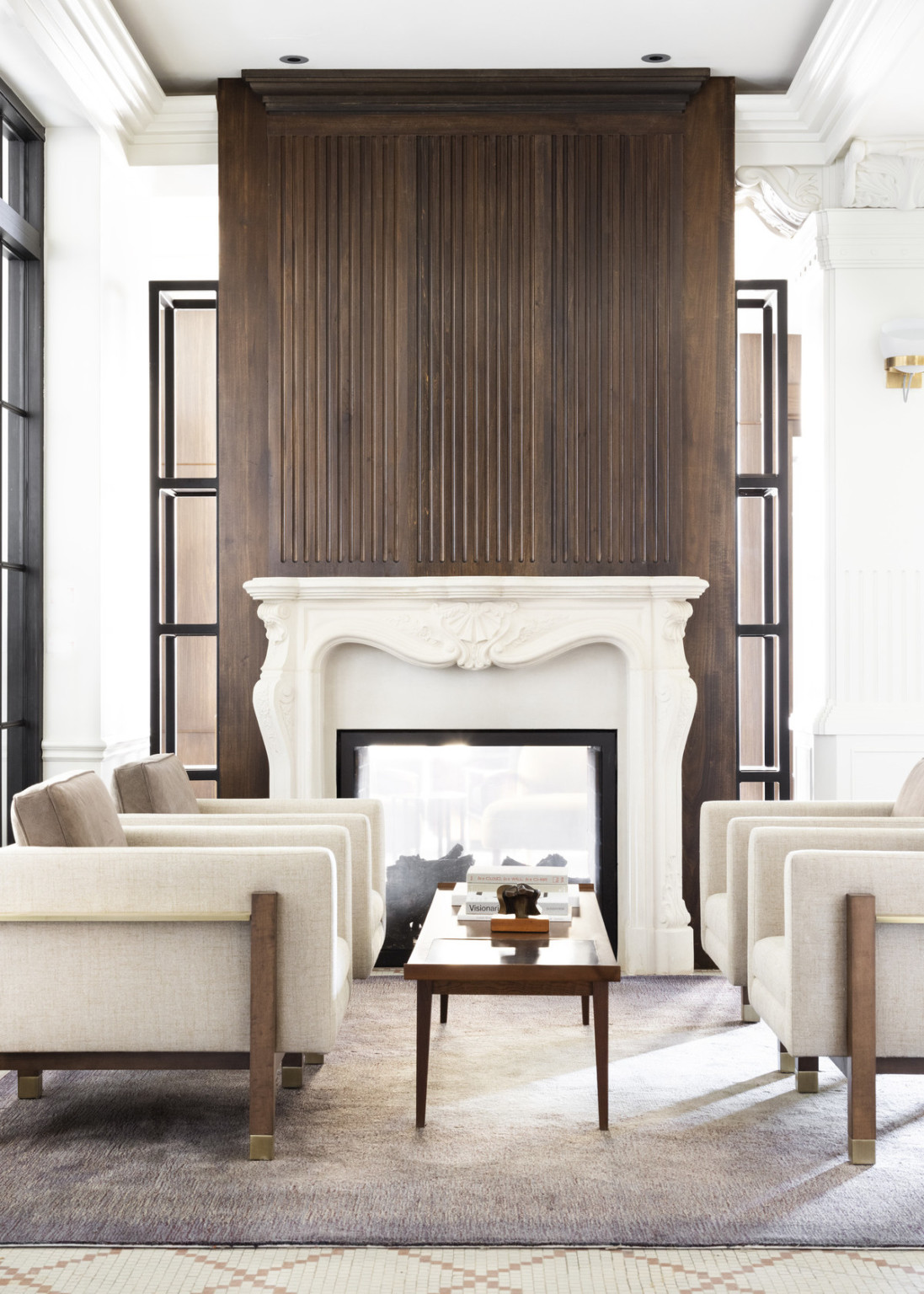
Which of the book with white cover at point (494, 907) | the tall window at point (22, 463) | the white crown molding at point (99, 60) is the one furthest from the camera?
the tall window at point (22, 463)

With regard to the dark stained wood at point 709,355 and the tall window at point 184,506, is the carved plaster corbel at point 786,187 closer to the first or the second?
the dark stained wood at point 709,355

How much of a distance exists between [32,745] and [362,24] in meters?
2.70

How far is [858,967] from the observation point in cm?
246

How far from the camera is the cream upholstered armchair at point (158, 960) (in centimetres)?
249

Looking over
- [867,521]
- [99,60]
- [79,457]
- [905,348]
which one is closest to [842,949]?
[867,521]

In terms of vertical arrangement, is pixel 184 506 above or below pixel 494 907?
above

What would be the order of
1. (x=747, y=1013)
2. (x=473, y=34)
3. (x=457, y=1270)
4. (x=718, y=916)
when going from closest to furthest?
(x=457, y=1270) < (x=718, y=916) < (x=747, y=1013) < (x=473, y=34)

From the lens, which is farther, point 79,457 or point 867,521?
point 867,521

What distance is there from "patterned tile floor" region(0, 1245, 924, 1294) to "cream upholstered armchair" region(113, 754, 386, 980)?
1158 millimetres

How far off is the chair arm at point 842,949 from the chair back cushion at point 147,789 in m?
1.80

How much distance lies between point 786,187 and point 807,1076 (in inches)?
126

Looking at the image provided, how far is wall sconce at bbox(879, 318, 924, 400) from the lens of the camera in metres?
4.27

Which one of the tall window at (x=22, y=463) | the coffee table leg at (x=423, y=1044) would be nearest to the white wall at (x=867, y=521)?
the coffee table leg at (x=423, y=1044)

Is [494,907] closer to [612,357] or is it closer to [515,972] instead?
[515,972]
